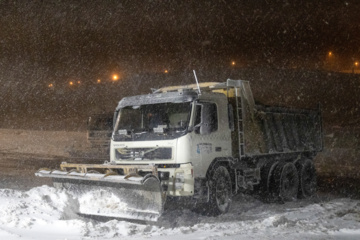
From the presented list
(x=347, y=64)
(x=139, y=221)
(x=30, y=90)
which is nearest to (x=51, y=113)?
(x=30, y=90)

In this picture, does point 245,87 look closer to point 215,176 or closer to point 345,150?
point 215,176

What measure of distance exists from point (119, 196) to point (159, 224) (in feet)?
3.06

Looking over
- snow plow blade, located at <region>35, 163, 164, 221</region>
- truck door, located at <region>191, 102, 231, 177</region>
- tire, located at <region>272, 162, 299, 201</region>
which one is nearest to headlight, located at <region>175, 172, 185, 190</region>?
truck door, located at <region>191, 102, 231, 177</region>

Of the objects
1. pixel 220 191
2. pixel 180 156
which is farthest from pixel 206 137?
pixel 220 191

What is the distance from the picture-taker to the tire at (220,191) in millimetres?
8250

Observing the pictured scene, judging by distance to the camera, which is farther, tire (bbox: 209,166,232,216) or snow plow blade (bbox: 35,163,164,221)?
tire (bbox: 209,166,232,216)

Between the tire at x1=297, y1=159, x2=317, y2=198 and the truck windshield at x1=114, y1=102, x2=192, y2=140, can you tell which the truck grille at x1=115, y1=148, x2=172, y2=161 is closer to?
the truck windshield at x1=114, y1=102, x2=192, y2=140

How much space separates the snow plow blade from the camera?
712 centimetres

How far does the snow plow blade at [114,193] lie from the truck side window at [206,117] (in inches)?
58.1

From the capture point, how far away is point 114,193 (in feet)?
25.4

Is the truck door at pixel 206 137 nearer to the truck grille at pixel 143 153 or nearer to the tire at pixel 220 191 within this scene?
the tire at pixel 220 191

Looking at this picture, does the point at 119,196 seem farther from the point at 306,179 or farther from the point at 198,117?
the point at 306,179

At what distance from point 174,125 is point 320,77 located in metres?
65.5

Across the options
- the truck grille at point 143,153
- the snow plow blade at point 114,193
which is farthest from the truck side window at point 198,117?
the snow plow blade at point 114,193
